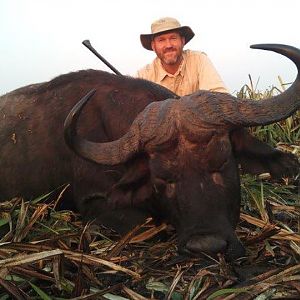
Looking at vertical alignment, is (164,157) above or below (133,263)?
above

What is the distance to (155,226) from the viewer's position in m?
3.96

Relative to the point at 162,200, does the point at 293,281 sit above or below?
below

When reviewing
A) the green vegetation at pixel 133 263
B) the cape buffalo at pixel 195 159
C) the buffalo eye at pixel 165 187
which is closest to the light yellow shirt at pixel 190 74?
the green vegetation at pixel 133 263

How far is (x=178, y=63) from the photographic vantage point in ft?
24.0

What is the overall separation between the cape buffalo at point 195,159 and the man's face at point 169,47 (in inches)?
138

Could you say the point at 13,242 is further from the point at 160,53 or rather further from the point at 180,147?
the point at 160,53

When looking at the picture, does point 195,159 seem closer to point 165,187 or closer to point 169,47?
point 165,187

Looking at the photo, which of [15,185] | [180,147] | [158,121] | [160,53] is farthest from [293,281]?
[160,53]

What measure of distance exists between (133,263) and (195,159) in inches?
31.4

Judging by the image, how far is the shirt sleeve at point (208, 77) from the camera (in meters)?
7.00

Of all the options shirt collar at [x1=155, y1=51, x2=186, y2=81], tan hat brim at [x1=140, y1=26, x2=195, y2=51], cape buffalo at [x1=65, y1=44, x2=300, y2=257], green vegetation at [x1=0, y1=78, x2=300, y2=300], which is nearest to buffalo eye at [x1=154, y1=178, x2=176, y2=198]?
cape buffalo at [x1=65, y1=44, x2=300, y2=257]

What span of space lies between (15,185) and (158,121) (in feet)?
6.76

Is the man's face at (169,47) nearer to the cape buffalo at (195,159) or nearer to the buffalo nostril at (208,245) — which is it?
the cape buffalo at (195,159)

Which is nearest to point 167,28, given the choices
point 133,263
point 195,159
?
point 195,159
